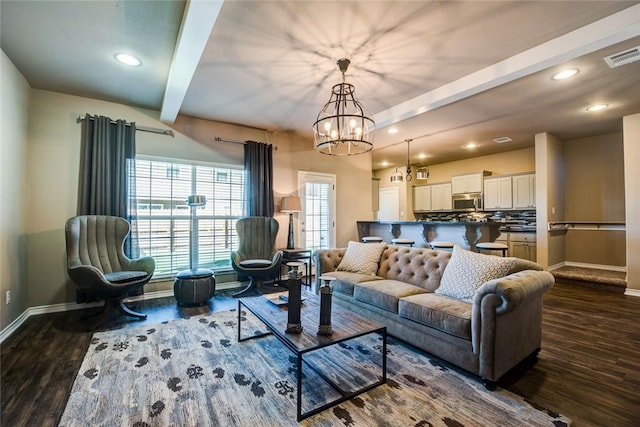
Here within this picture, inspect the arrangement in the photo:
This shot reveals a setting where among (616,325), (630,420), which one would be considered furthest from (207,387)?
(616,325)

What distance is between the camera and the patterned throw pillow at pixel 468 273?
2.34m

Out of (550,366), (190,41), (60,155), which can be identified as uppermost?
(190,41)

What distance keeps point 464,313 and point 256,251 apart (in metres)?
3.33

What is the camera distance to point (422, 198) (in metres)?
8.58

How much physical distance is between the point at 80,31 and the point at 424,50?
3.13 m

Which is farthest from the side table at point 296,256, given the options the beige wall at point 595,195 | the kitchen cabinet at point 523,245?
the beige wall at point 595,195

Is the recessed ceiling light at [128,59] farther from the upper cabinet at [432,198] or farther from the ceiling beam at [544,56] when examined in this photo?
the upper cabinet at [432,198]

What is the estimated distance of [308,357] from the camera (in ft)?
7.63

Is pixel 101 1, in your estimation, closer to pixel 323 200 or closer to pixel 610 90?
pixel 323 200

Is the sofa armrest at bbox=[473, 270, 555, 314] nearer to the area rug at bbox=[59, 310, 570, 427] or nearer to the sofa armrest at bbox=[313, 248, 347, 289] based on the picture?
the area rug at bbox=[59, 310, 570, 427]

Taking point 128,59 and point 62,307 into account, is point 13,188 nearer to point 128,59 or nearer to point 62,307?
point 62,307

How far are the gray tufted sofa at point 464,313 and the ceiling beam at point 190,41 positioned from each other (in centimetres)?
267

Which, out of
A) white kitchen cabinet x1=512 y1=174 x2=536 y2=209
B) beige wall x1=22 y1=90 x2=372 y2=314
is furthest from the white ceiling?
white kitchen cabinet x1=512 y1=174 x2=536 y2=209

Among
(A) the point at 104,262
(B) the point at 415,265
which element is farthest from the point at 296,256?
(A) the point at 104,262
